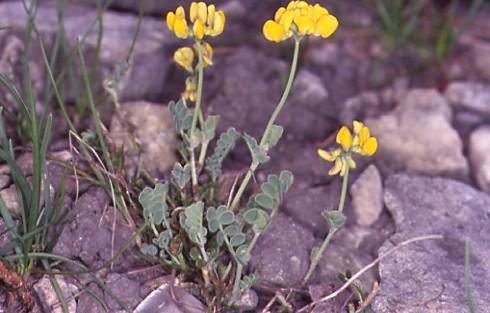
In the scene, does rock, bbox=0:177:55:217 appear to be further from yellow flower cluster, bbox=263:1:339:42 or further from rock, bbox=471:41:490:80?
rock, bbox=471:41:490:80

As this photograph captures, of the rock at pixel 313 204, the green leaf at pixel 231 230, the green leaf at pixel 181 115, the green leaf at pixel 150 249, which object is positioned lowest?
the rock at pixel 313 204

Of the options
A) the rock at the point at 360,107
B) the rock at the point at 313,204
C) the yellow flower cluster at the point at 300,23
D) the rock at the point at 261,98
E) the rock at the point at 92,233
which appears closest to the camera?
the yellow flower cluster at the point at 300,23

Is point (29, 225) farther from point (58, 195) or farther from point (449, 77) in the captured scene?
point (449, 77)

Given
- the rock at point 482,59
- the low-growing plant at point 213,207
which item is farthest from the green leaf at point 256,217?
the rock at point 482,59

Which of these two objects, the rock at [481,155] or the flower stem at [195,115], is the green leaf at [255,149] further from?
the rock at [481,155]

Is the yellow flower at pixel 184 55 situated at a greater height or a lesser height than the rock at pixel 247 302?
greater

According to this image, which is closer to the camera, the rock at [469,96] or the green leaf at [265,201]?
the green leaf at [265,201]

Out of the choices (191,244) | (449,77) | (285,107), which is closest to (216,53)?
(285,107)
